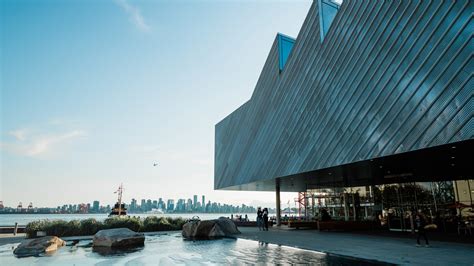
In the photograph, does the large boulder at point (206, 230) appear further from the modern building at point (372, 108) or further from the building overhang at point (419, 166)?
the building overhang at point (419, 166)

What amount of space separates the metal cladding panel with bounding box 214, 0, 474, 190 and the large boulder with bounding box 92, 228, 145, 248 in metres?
13.2

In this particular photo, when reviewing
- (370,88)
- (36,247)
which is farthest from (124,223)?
(370,88)

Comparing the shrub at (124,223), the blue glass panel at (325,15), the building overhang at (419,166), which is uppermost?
the blue glass panel at (325,15)

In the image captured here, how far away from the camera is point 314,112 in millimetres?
24172

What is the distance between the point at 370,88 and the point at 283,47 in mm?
15513

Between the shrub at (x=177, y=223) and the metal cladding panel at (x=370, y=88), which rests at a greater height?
the metal cladding panel at (x=370, y=88)

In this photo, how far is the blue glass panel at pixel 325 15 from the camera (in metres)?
24.5

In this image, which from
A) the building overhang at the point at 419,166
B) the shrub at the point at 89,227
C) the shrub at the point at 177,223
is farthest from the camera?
the shrub at the point at 177,223

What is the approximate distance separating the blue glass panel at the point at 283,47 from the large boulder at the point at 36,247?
943 inches

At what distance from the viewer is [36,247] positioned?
49.8 feet

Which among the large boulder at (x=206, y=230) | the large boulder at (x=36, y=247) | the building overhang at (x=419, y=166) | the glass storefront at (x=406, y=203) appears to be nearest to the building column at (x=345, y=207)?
the glass storefront at (x=406, y=203)

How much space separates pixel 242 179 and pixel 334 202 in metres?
10.7

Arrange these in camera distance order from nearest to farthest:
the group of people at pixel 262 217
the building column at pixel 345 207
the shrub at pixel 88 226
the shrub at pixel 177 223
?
the shrub at pixel 88 226
the group of people at pixel 262 217
the shrub at pixel 177 223
the building column at pixel 345 207

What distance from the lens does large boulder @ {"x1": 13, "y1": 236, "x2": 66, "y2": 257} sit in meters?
14.6
